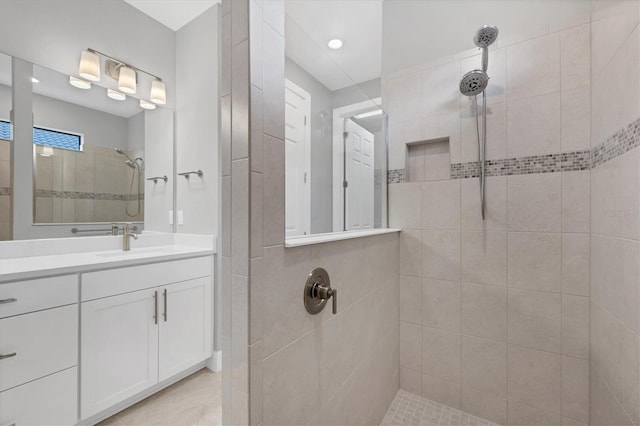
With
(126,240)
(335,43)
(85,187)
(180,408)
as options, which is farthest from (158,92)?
(180,408)

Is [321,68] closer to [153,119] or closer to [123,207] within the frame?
[153,119]

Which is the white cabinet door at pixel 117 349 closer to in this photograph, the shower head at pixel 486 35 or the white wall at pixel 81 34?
the white wall at pixel 81 34

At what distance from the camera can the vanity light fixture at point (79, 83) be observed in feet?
5.92

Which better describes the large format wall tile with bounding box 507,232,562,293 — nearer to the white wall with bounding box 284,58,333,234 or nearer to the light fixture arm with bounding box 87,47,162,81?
the white wall with bounding box 284,58,333,234

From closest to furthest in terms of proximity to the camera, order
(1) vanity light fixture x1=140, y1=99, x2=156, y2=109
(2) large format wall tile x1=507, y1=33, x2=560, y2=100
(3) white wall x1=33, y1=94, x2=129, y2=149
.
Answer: (2) large format wall tile x1=507, y1=33, x2=560, y2=100 < (3) white wall x1=33, y1=94, x2=129, y2=149 < (1) vanity light fixture x1=140, y1=99, x2=156, y2=109

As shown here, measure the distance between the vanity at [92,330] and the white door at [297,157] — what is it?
1.11m

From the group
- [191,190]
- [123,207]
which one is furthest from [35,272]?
[191,190]

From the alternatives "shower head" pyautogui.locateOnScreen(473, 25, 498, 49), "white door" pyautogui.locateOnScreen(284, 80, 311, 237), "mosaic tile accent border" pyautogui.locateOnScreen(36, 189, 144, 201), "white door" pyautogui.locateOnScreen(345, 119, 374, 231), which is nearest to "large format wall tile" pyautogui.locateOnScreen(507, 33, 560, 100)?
"shower head" pyautogui.locateOnScreen(473, 25, 498, 49)

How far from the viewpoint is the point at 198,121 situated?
2.20m

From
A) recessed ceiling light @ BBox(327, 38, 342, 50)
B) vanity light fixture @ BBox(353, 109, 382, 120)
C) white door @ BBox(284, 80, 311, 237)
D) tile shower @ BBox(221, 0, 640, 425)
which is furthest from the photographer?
recessed ceiling light @ BBox(327, 38, 342, 50)

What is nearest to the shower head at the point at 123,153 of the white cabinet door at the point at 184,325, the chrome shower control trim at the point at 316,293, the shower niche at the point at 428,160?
the white cabinet door at the point at 184,325

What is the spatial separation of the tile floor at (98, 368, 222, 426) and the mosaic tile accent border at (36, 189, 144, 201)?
140cm

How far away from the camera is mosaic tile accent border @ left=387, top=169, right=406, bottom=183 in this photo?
1.84 m

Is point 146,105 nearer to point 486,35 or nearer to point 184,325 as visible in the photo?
point 184,325
